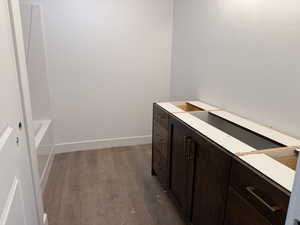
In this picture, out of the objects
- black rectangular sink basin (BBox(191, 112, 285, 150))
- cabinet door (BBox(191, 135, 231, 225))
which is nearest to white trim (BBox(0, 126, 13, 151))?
cabinet door (BBox(191, 135, 231, 225))

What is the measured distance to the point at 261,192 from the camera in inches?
38.6

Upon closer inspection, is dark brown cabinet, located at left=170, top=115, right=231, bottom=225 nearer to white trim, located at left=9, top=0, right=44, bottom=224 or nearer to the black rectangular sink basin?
the black rectangular sink basin

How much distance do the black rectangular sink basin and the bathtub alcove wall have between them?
5.88ft

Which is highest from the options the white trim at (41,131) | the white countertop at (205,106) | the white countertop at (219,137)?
the white countertop at (219,137)

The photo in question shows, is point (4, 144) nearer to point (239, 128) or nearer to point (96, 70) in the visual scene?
point (239, 128)

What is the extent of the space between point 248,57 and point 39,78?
2.48m

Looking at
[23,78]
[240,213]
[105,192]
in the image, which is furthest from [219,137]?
[105,192]

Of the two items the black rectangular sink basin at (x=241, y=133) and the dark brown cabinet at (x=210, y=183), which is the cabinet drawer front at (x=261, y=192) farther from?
the black rectangular sink basin at (x=241, y=133)

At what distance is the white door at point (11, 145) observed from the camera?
98cm

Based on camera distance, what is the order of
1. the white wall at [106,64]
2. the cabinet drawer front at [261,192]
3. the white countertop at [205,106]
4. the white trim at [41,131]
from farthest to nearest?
the white wall at [106,64], the white trim at [41,131], the white countertop at [205,106], the cabinet drawer front at [261,192]

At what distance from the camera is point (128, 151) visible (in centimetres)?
331

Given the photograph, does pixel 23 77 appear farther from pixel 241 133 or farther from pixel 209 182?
pixel 241 133

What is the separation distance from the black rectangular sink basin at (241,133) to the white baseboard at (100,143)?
1680 mm

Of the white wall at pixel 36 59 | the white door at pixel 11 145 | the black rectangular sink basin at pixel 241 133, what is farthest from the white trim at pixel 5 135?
the white wall at pixel 36 59
